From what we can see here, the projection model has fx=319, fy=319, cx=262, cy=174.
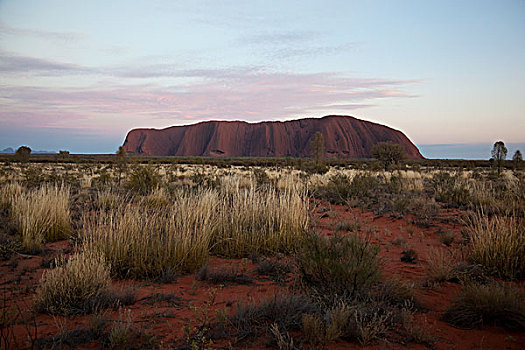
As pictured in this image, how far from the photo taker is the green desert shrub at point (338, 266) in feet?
10.7

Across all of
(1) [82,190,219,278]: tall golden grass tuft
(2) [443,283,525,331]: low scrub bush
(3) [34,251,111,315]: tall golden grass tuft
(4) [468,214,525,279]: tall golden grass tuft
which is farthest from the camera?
(1) [82,190,219,278]: tall golden grass tuft

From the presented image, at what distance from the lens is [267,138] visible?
135 m

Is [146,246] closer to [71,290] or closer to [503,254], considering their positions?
[71,290]

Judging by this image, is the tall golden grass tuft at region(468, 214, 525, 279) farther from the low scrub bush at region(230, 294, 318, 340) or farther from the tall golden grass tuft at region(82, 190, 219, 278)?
the tall golden grass tuft at region(82, 190, 219, 278)

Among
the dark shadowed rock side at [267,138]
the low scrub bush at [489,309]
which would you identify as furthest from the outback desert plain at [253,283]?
the dark shadowed rock side at [267,138]

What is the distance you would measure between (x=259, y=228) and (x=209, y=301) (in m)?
2.39

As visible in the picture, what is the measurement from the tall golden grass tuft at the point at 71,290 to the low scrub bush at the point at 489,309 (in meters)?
3.52

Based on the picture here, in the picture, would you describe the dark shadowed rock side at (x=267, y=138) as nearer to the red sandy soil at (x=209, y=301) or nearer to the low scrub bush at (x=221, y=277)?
the red sandy soil at (x=209, y=301)

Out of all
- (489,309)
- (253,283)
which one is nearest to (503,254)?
(489,309)

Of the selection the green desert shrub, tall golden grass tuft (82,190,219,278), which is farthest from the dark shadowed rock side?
the green desert shrub

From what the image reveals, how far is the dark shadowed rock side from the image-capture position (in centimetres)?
12491

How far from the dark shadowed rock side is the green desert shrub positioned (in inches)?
4663

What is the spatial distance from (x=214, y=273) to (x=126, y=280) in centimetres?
117

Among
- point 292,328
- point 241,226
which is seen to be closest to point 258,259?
point 241,226
